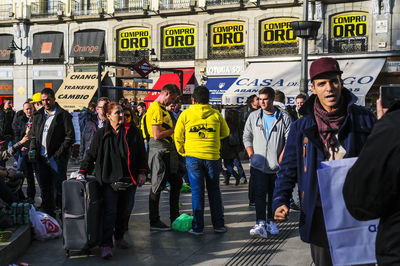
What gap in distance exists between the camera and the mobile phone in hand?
85.5 inches

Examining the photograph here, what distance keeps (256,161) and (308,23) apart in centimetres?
696

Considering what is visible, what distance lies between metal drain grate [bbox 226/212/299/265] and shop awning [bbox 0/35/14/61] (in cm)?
2557

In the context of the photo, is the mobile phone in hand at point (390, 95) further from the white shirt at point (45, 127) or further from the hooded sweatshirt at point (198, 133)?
the white shirt at point (45, 127)

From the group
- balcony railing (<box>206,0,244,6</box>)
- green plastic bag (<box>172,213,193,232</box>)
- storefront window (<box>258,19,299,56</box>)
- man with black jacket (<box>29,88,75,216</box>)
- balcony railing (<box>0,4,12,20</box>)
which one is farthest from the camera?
balcony railing (<box>0,4,12,20</box>)

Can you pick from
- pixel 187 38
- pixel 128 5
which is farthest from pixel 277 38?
pixel 128 5

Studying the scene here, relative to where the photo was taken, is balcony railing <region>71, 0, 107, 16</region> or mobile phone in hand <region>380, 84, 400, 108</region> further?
balcony railing <region>71, 0, 107, 16</region>

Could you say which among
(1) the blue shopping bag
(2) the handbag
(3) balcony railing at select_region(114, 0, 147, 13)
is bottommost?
(2) the handbag

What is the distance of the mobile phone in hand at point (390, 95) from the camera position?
85.5 inches

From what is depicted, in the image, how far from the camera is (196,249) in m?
6.11

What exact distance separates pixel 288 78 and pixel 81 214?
16222 mm

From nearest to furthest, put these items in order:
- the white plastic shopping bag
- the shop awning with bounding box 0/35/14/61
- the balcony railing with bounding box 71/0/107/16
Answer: the white plastic shopping bag, the balcony railing with bounding box 71/0/107/16, the shop awning with bounding box 0/35/14/61

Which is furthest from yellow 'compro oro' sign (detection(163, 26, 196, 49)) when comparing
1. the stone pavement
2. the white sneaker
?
the white sneaker

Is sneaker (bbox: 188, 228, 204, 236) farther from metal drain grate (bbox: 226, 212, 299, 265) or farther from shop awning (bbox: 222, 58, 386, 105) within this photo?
shop awning (bbox: 222, 58, 386, 105)

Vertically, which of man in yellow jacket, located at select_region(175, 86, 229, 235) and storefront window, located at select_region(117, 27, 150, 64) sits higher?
storefront window, located at select_region(117, 27, 150, 64)
